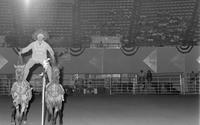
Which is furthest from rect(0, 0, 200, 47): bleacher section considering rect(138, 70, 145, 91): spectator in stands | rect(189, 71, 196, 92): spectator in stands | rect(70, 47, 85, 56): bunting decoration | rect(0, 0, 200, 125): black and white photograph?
rect(189, 71, 196, 92): spectator in stands

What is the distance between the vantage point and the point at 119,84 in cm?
1775

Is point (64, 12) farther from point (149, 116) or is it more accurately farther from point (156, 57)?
point (149, 116)

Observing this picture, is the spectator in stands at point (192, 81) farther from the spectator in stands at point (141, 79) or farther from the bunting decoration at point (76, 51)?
the bunting decoration at point (76, 51)

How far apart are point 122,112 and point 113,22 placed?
12717 mm

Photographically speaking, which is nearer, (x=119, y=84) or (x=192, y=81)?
(x=192, y=81)

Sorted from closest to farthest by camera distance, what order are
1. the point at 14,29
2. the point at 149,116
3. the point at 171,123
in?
the point at 171,123 → the point at 149,116 → the point at 14,29

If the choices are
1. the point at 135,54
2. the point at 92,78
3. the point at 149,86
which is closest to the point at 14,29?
the point at 92,78

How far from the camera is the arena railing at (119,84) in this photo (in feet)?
56.1

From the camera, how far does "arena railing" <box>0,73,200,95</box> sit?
1709 cm

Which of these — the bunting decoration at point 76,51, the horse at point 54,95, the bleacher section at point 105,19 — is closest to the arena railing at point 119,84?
the bunting decoration at point 76,51

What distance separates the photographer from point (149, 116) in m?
8.79

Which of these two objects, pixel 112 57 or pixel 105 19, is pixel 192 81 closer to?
pixel 112 57

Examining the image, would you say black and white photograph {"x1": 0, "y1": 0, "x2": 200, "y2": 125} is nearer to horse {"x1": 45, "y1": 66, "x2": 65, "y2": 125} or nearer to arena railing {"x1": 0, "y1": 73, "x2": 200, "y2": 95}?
arena railing {"x1": 0, "y1": 73, "x2": 200, "y2": 95}

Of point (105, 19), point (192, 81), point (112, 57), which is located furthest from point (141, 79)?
point (105, 19)
